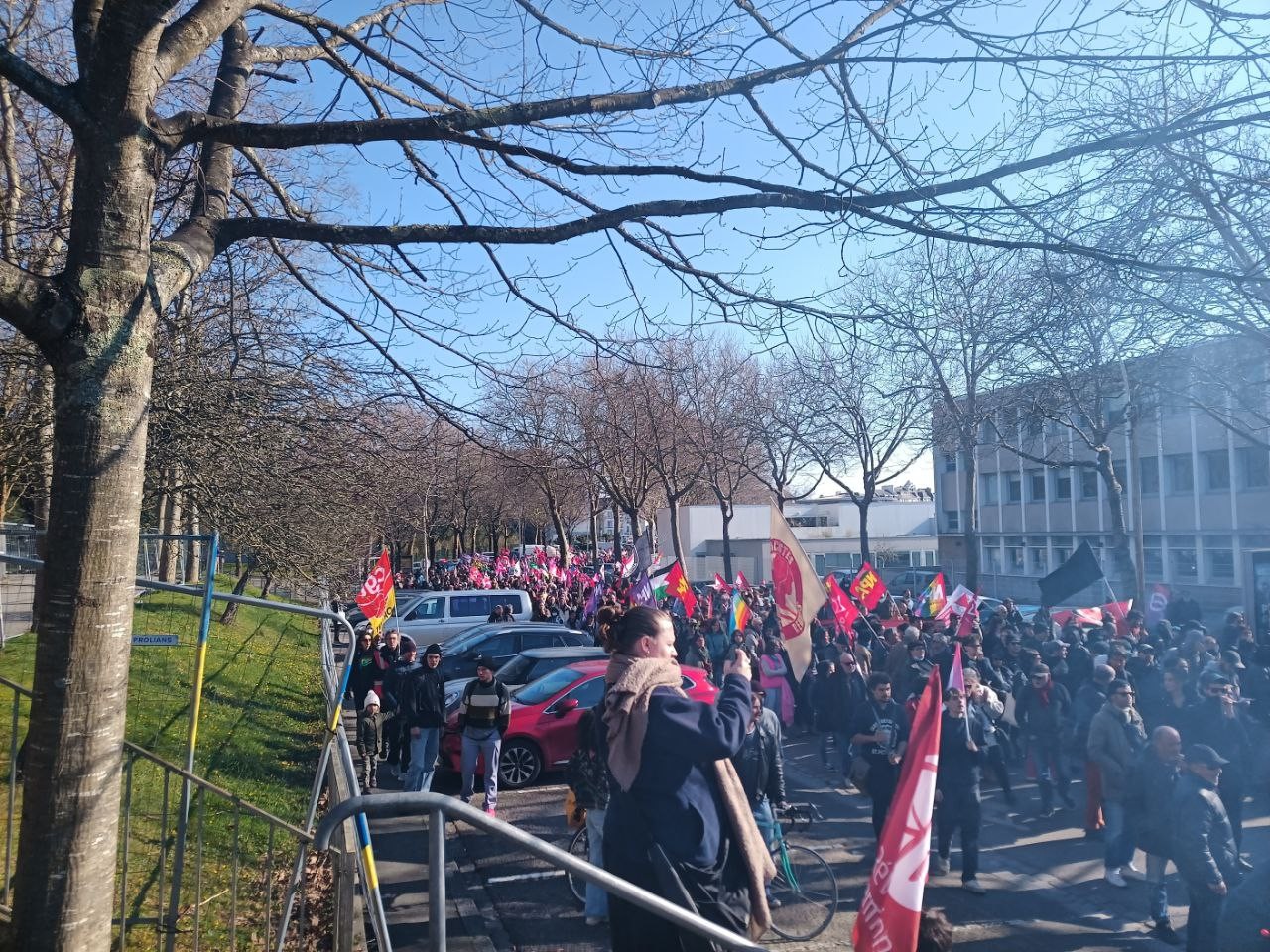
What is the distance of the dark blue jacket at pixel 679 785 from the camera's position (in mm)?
3127

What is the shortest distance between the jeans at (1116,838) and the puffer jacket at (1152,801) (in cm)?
34

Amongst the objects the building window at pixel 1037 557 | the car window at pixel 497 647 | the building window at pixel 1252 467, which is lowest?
the car window at pixel 497 647

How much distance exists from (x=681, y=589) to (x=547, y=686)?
7.61 meters

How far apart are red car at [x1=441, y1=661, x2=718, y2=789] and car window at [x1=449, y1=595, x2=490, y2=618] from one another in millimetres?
11327

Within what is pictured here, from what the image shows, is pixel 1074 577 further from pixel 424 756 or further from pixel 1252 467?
pixel 1252 467

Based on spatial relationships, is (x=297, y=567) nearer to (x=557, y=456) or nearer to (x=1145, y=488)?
(x=557, y=456)

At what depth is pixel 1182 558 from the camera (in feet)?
120

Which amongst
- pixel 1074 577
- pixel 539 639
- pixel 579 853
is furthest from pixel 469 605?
pixel 579 853

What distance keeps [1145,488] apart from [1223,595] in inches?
253

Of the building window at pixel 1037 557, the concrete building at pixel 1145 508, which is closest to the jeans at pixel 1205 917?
the concrete building at pixel 1145 508

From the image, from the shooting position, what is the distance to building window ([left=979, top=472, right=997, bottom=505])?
47.9m

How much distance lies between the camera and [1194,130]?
3.75 metres

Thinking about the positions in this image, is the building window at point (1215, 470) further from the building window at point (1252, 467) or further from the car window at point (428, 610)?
the car window at point (428, 610)

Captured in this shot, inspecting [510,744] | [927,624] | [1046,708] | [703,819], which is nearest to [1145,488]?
[927,624]
